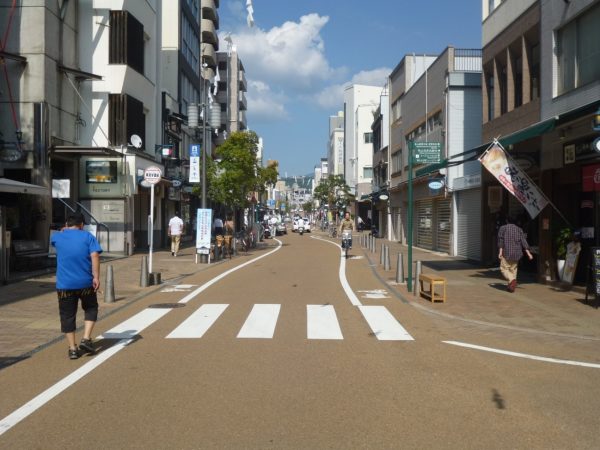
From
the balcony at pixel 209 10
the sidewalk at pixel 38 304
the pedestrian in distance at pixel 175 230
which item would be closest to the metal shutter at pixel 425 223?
the pedestrian in distance at pixel 175 230

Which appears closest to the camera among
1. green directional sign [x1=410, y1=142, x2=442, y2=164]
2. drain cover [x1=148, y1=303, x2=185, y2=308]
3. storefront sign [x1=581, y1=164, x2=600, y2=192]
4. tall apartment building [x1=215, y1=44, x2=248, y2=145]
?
drain cover [x1=148, y1=303, x2=185, y2=308]

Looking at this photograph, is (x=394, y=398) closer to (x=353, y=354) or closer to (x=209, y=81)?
(x=353, y=354)

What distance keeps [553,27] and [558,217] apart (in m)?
4.78

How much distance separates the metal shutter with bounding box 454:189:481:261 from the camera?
78.7 feet

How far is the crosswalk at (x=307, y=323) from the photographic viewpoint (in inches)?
357

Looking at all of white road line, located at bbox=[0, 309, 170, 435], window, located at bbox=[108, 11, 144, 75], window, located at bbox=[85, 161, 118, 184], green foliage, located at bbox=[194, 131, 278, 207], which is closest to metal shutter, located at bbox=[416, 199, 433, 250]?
green foliage, located at bbox=[194, 131, 278, 207]

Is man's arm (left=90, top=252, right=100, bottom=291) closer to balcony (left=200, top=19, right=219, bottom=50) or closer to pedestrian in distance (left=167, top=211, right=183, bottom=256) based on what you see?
pedestrian in distance (left=167, top=211, right=183, bottom=256)

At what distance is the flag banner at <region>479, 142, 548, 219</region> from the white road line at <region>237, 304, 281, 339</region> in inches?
262

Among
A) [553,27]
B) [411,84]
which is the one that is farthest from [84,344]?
[411,84]

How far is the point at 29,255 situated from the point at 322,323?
11.6 metres

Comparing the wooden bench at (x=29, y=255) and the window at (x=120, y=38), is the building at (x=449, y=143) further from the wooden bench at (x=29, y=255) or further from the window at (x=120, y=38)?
the wooden bench at (x=29, y=255)

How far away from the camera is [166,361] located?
7332mm

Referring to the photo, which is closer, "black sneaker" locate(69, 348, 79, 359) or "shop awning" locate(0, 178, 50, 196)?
"black sneaker" locate(69, 348, 79, 359)

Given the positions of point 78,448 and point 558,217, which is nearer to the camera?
point 78,448
